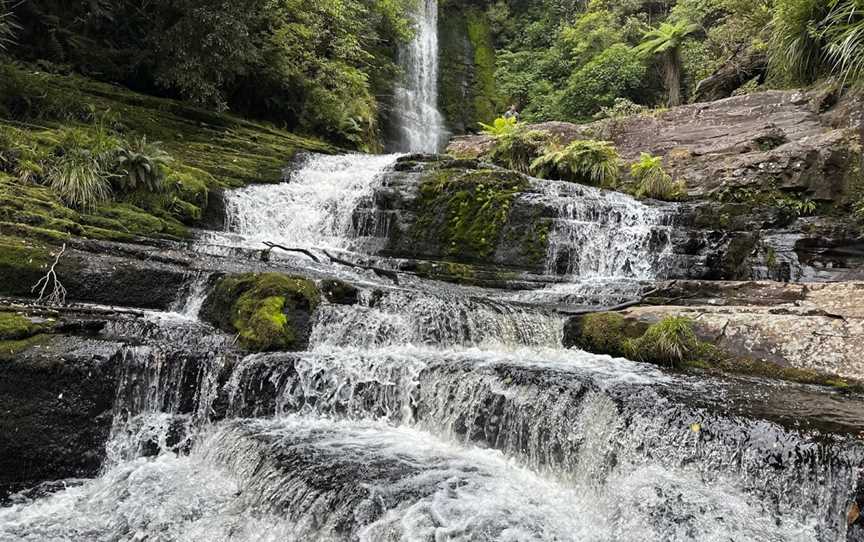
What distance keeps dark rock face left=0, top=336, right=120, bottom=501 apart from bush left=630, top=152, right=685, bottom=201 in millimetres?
11479

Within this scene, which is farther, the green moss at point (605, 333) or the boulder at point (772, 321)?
the green moss at point (605, 333)

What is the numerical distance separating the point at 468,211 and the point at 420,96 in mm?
15043

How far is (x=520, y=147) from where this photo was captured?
1565cm

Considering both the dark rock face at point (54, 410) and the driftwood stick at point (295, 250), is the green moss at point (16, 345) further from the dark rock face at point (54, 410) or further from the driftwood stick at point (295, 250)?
the driftwood stick at point (295, 250)

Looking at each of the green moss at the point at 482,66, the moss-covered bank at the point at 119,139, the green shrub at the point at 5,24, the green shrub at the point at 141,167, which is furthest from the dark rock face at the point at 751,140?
the green shrub at the point at 5,24

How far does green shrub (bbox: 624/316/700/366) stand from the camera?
22.1 feet

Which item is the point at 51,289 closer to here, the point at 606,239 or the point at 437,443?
the point at 437,443

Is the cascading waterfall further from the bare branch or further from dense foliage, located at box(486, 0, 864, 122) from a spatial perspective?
dense foliage, located at box(486, 0, 864, 122)

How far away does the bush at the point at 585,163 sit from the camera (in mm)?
13805

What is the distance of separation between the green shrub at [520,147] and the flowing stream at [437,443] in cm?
860

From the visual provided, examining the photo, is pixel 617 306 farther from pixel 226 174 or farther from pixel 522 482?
pixel 226 174

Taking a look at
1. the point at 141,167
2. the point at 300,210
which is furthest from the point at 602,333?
the point at 141,167

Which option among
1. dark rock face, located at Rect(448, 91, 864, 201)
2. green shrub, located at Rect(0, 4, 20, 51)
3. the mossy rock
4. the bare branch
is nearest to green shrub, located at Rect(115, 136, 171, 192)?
green shrub, located at Rect(0, 4, 20, 51)

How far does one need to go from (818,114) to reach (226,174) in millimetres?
13691
